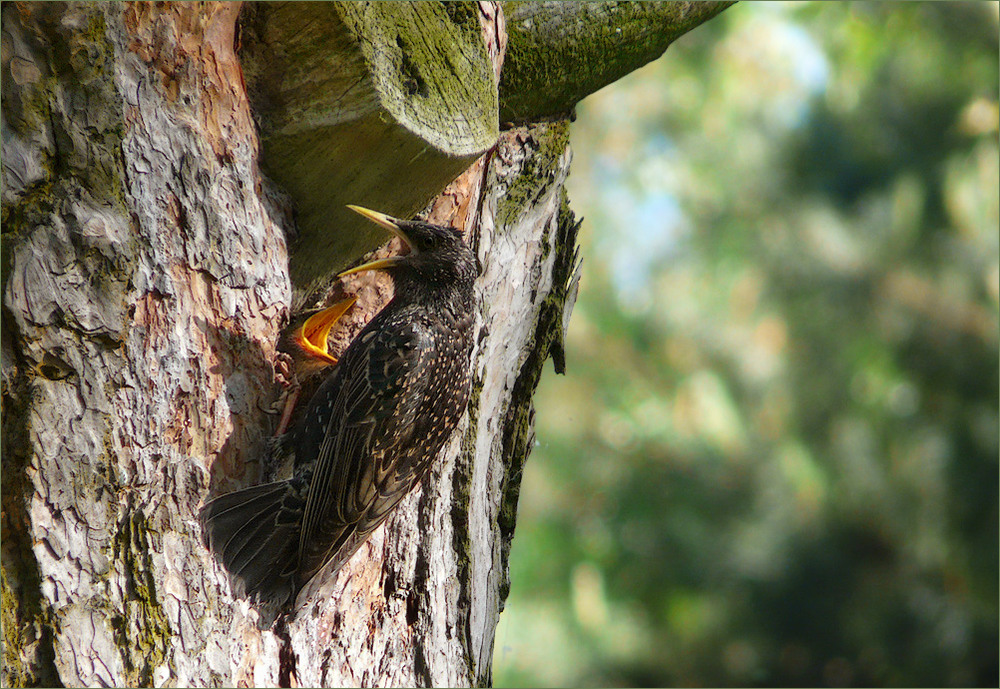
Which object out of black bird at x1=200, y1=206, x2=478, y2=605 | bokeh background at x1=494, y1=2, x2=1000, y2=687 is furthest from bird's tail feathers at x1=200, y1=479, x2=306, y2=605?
bokeh background at x1=494, y1=2, x2=1000, y2=687

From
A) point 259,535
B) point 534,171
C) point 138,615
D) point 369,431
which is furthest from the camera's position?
point 534,171

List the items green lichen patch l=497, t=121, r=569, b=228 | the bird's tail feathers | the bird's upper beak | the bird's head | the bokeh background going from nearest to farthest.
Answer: the bird's tail feathers
the bird's upper beak
the bird's head
green lichen patch l=497, t=121, r=569, b=228
the bokeh background

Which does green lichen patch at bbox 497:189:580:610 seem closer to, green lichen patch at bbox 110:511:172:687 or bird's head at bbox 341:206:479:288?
bird's head at bbox 341:206:479:288

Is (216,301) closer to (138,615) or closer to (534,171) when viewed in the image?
(138,615)

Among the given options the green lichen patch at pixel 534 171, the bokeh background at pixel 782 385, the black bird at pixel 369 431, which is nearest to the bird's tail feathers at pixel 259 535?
the black bird at pixel 369 431

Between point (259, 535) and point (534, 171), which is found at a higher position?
point (534, 171)

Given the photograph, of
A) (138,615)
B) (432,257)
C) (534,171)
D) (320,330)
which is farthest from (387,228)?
(138,615)
